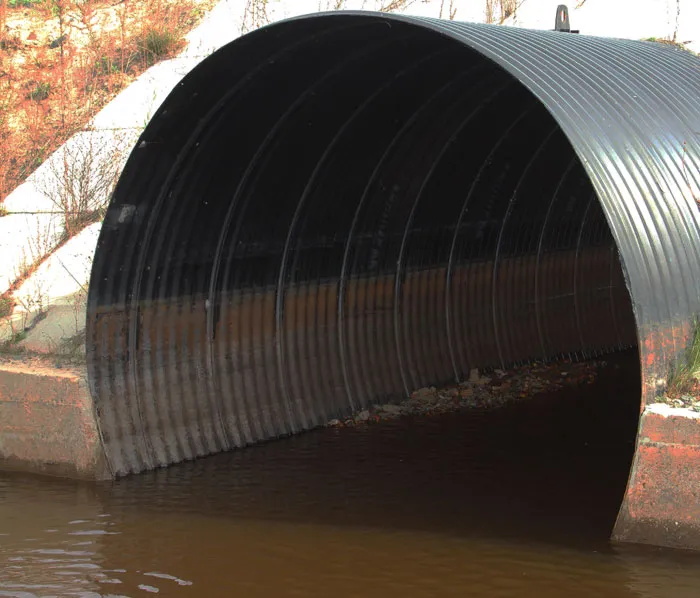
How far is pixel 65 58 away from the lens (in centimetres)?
1853

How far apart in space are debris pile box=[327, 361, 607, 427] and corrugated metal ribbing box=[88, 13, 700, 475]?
9.0 inches

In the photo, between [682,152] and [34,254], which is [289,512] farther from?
[34,254]

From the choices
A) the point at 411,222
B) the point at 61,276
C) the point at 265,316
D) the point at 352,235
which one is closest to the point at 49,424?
the point at 265,316

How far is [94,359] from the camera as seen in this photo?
9250mm

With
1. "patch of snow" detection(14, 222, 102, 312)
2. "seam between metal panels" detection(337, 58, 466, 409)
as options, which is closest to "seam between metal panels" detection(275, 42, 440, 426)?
"seam between metal panels" detection(337, 58, 466, 409)

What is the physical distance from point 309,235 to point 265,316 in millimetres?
1009

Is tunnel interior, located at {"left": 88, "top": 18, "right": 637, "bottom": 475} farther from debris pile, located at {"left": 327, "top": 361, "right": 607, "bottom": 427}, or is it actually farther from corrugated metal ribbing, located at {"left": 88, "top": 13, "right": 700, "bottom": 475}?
debris pile, located at {"left": 327, "top": 361, "right": 607, "bottom": 427}

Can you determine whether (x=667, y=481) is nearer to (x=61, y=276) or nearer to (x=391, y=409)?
(x=391, y=409)

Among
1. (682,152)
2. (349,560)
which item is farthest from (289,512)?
(682,152)

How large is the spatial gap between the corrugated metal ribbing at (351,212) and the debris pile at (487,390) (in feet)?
0.75

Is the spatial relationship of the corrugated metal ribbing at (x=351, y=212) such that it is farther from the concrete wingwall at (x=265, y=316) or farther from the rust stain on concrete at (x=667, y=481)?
the rust stain on concrete at (x=667, y=481)

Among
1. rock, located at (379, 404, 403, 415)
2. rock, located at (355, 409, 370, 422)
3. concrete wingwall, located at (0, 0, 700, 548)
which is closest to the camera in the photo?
concrete wingwall, located at (0, 0, 700, 548)

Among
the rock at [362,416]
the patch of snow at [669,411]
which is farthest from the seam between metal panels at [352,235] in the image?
the patch of snow at [669,411]

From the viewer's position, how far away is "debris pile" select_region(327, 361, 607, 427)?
11664 millimetres
